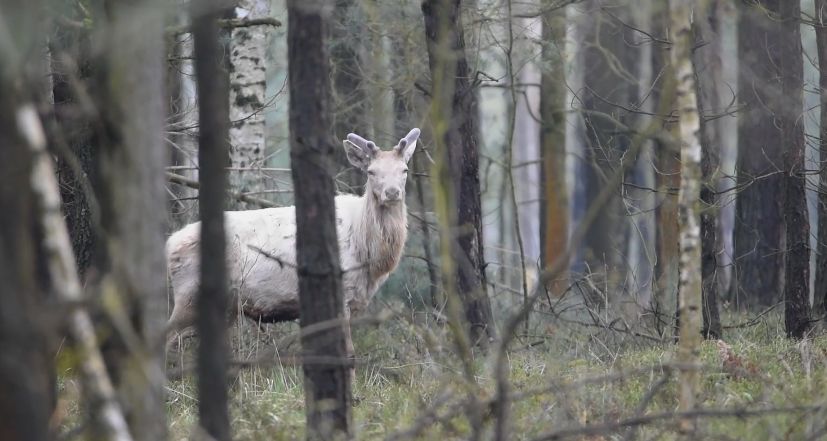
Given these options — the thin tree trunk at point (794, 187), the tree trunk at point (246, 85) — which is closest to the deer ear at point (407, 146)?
the tree trunk at point (246, 85)

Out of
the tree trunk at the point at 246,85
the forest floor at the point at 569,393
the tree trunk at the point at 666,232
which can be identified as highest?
the tree trunk at the point at 246,85

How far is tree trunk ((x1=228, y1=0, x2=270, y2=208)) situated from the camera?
493 inches

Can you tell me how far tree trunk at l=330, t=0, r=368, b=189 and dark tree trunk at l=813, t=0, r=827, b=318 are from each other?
6.17 metres

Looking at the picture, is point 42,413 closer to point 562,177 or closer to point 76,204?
point 76,204

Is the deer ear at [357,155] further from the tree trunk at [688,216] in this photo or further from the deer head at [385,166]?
the tree trunk at [688,216]

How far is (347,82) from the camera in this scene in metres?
16.1

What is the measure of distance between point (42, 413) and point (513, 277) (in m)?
15.9

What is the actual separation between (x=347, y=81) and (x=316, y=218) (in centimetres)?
1117

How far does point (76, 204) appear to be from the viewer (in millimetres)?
9227

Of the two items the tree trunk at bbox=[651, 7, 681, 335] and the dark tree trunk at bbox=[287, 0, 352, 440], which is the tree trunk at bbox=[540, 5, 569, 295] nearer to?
the tree trunk at bbox=[651, 7, 681, 335]

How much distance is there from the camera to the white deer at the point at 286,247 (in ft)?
33.7

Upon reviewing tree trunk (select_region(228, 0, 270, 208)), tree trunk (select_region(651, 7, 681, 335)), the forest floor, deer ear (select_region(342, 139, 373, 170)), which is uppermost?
tree trunk (select_region(228, 0, 270, 208))

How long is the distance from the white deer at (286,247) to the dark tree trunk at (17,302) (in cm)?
661

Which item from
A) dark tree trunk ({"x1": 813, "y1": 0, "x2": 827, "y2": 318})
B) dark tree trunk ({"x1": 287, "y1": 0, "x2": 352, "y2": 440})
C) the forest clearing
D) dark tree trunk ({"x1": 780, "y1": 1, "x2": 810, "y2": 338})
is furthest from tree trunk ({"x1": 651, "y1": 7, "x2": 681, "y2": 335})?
dark tree trunk ({"x1": 287, "y1": 0, "x2": 352, "y2": 440})
